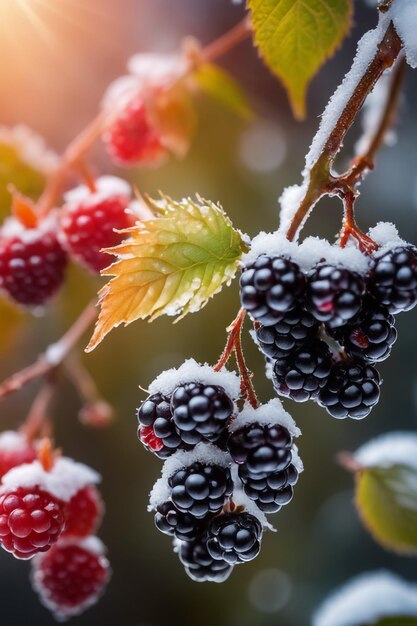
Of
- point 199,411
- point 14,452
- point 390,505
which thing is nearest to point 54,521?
point 14,452

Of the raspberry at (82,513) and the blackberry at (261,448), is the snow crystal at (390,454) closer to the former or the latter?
the raspberry at (82,513)

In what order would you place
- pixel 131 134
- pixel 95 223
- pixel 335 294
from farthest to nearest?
pixel 131 134 → pixel 95 223 → pixel 335 294

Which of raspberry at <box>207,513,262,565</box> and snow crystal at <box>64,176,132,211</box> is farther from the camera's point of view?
snow crystal at <box>64,176,132,211</box>

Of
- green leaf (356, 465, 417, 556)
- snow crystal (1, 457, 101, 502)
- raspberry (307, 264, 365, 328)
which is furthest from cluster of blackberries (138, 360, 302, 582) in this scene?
green leaf (356, 465, 417, 556)

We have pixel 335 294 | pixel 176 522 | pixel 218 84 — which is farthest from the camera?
pixel 218 84

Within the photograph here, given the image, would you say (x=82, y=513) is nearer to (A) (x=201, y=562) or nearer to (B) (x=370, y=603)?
(A) (x=201, y=562)

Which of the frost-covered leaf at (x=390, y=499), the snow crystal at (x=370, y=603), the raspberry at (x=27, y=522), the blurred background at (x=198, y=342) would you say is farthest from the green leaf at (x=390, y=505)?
the raspberry at (x=27, y=522)

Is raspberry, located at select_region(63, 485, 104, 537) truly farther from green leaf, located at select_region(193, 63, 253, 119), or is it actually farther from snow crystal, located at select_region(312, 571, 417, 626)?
green leaf, located at select_region(193, 63, 253, 119)
